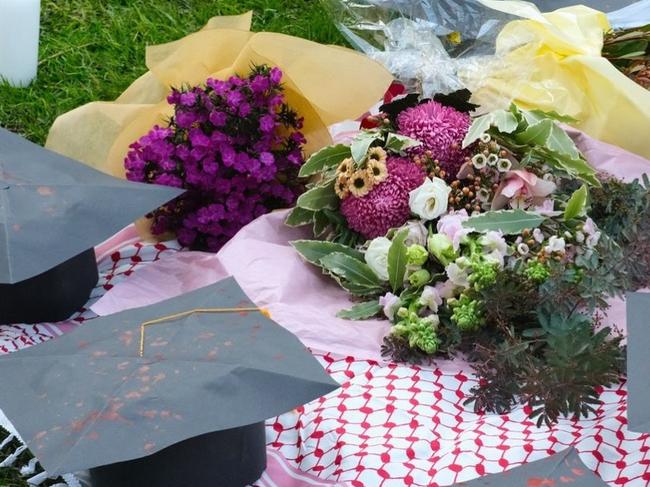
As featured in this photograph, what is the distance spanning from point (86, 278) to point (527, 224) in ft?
2.89

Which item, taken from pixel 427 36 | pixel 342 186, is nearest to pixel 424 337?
pixel 342 186

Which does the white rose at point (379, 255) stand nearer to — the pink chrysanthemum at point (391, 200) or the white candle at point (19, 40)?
the pink chrysanthemum at point (391, 200)

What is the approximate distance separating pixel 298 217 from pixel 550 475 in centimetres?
99

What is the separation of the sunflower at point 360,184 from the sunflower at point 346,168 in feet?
0.06

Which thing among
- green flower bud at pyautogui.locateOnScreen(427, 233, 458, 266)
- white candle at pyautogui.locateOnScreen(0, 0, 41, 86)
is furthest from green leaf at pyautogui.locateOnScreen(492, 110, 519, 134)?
white candle at pyautogui.locateOnScreen(0, 0, 41, 86)

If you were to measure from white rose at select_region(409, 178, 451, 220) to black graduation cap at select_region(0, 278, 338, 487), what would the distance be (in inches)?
19.3

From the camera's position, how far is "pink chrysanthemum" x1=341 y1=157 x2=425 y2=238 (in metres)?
2.19

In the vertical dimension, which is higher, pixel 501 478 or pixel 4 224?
pixel 4 224

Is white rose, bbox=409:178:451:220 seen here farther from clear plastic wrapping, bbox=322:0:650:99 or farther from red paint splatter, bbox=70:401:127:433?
red paint splatter, bbox=70:401:127:433

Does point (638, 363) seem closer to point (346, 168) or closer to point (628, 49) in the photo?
point (346, 168)

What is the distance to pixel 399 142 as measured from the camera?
223 centimetres

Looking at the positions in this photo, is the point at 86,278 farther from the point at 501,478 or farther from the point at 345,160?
the point at 501,478

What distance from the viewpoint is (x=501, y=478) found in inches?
59.5

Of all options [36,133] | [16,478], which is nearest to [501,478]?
[16,478]
